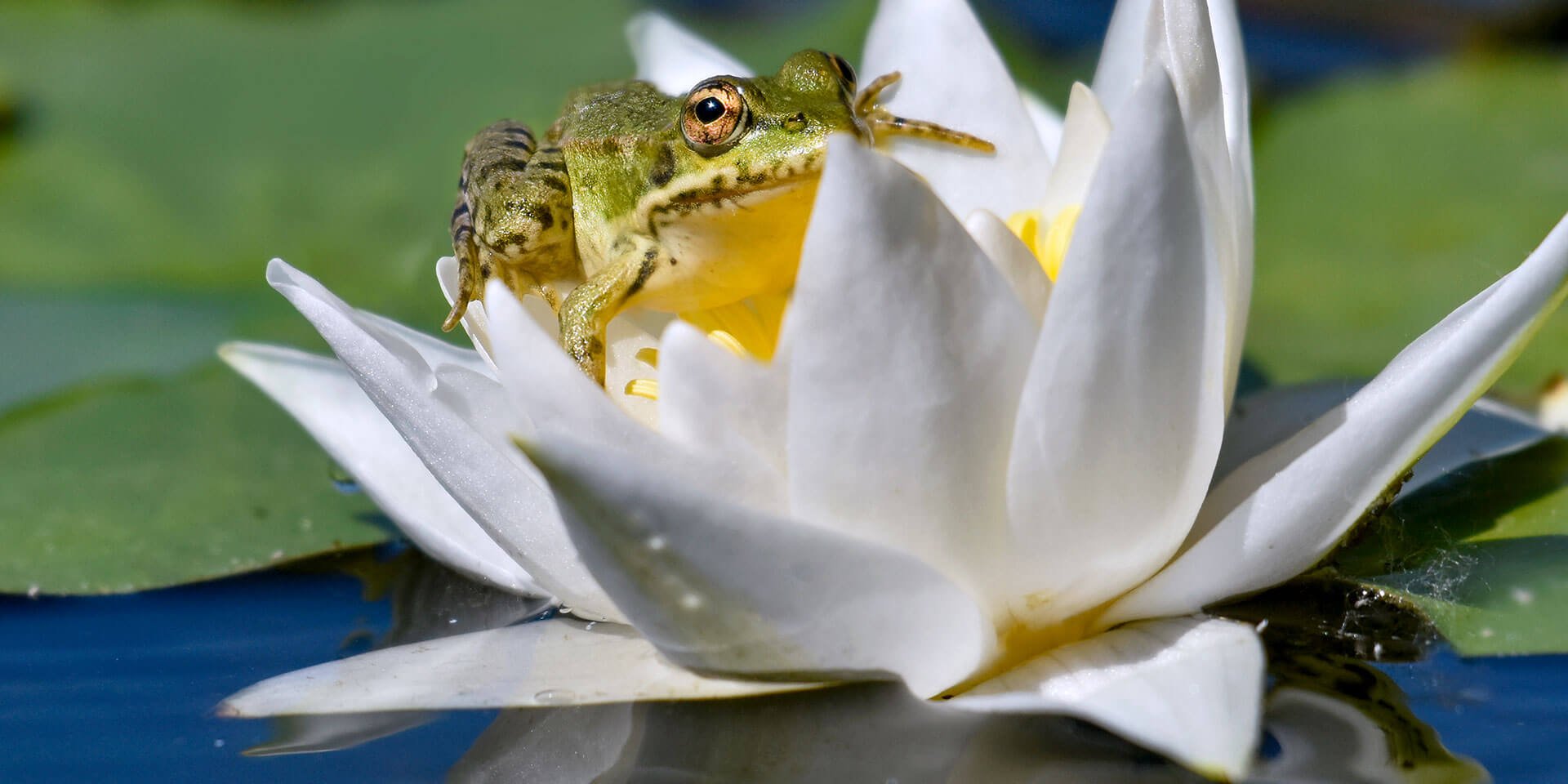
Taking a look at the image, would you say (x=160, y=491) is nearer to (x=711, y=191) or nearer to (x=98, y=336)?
(x=98, y=336)

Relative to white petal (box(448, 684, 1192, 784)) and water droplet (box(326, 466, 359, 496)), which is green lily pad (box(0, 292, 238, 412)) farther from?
white petal (box(448, 684, 1192, 784))

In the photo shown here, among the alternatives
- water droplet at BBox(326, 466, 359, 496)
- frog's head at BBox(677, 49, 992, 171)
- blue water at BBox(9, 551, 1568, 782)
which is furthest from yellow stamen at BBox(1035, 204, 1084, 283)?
water droplet at BBox(326, 466, 359, 496)

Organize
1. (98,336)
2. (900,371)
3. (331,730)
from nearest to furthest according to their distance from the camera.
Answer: (900,371) → (331,730) → (98,336)

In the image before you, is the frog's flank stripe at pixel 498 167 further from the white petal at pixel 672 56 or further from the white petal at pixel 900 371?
the white petal at pixel 900 371

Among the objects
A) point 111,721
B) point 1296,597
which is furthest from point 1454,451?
point 111,721

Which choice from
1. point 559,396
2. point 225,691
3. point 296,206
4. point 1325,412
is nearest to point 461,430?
point 559,396

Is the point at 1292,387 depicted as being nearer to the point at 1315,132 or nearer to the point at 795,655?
the point at 795,655
